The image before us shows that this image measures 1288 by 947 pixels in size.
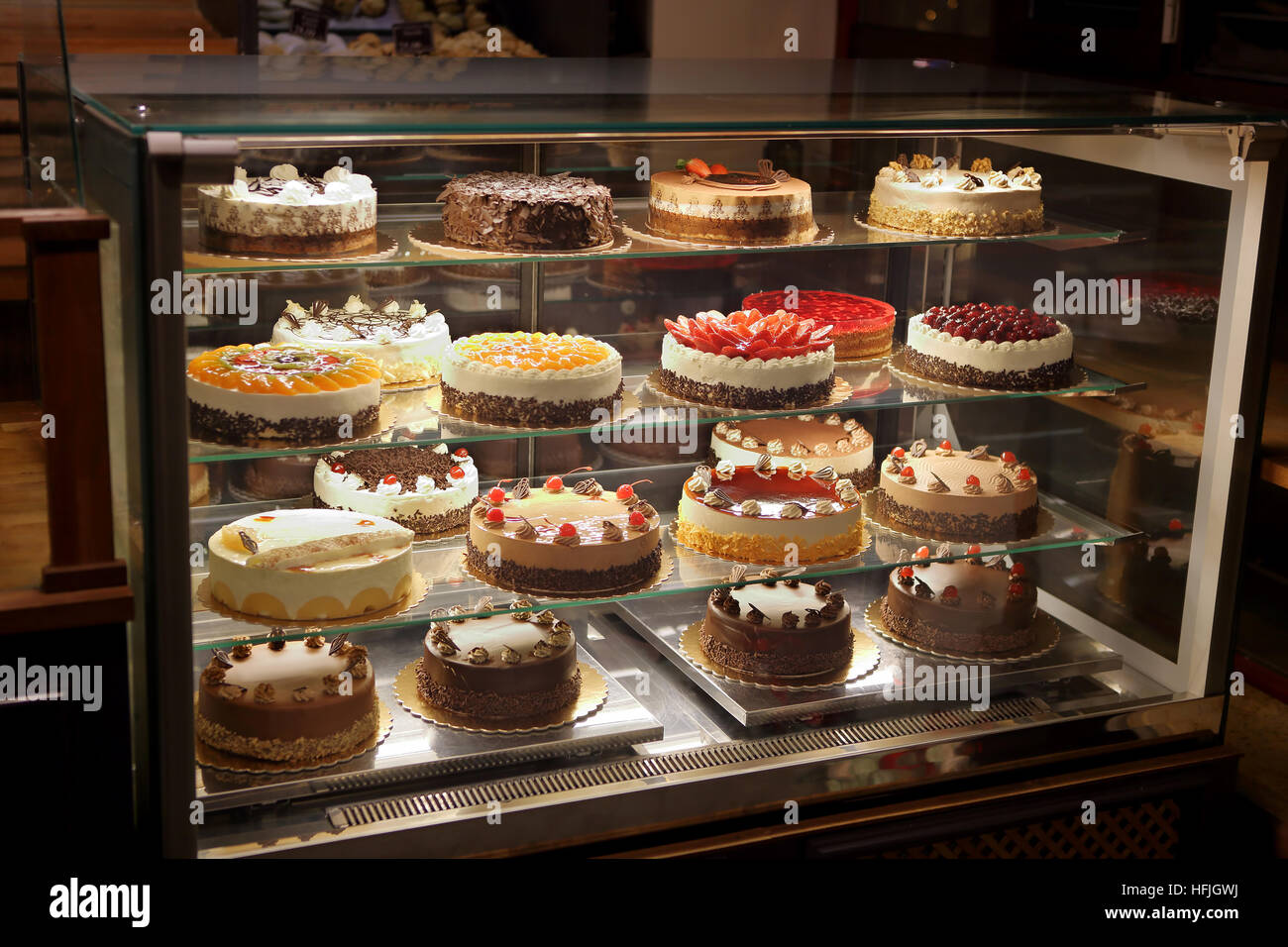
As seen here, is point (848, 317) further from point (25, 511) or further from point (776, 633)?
point (25, 511)

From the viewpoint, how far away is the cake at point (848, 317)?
13.1 feet

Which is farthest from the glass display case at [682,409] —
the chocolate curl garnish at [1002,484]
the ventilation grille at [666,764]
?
the chocolate curl garnish at [1002,484]

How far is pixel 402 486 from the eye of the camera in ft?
12.0

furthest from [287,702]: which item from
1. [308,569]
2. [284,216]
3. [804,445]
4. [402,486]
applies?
[804,445]

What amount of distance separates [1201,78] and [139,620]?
3.55m

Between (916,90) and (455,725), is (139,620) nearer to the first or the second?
(455,725)

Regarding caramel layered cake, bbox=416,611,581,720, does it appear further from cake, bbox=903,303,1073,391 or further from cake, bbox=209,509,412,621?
cake, bbox=903,303,1073,391

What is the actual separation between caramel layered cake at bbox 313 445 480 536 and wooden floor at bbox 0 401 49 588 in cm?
89

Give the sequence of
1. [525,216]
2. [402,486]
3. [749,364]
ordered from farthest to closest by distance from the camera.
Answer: [402,486] < [749,364] < [525,216]

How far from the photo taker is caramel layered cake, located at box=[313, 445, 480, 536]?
361 cm

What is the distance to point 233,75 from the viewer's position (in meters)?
3.23

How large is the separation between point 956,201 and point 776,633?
4.31 ft

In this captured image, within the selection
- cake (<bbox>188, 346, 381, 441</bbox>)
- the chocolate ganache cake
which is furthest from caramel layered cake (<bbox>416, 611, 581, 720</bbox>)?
cake (<bbox>188, 346, 381, 441</bbox>)

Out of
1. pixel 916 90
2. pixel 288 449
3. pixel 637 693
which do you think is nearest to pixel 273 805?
pixel 288 449
